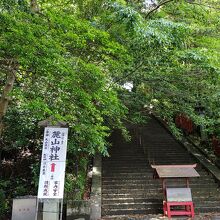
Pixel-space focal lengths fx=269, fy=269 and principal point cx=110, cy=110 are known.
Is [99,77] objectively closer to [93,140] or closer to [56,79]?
[56,79]

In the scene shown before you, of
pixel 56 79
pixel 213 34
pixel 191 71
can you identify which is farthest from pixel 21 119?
pixel 213 34

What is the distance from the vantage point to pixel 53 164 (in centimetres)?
607

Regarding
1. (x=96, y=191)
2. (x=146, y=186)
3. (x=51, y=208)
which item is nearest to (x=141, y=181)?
(x=146, y=186)

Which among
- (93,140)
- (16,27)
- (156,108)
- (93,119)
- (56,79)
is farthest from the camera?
(156,108)

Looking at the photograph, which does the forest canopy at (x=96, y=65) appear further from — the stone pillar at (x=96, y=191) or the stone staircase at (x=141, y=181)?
the stone staircase at (x=141, y=181)

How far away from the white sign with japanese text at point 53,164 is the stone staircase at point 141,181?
283 cm

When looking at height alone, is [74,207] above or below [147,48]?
below

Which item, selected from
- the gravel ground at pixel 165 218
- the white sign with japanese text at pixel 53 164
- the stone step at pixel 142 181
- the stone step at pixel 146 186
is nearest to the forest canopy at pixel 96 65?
the white sign with japanese text at pixel 53 164

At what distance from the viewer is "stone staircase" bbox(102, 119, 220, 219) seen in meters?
8.65

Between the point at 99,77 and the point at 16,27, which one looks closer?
the point at 16,27

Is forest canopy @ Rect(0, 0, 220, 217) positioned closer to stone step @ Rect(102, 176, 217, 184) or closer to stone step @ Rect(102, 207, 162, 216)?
stone step @ Rect(102, 207, 162, 216)

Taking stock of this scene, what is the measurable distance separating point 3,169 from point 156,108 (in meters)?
6.20

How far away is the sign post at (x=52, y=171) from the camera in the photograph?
593cm

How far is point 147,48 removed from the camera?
242 inches
